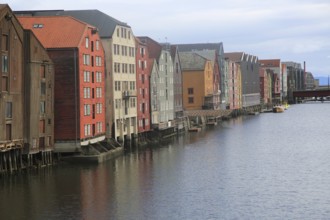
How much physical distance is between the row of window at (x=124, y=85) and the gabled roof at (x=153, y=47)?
1691cm

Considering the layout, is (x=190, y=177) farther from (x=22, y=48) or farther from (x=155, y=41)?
(x=155, y=41)

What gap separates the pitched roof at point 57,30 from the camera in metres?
69.5

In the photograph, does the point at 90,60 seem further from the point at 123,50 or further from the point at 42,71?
the point at 123,50

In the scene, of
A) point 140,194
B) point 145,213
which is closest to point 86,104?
point 140,194

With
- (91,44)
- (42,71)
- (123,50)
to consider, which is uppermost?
(123,50)

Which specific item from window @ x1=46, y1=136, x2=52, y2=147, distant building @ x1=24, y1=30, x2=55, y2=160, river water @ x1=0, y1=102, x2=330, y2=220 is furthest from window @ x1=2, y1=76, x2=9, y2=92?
window @ x1=46, y1=136, x2=52, y2=147

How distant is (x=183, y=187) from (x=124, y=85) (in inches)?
1405

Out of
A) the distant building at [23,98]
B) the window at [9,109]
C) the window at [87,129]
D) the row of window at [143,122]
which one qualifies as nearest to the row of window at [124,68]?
the row of window at [143,122]

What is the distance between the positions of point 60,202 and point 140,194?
254 inches

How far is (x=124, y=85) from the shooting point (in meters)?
85.9

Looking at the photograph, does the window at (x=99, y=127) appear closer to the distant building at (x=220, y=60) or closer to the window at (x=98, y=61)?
the window at (x=98, y=61)

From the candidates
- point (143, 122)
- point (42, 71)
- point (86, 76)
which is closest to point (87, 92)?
point (86, 76)

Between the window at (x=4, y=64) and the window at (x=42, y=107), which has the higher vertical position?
the window at (x=4, y=64)

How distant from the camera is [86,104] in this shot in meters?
71.4
